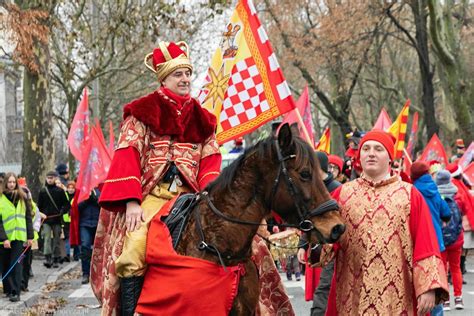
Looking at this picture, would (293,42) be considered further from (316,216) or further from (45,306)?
(316,216)

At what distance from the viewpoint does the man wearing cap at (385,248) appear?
248 inches

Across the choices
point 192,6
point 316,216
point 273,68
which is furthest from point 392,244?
point 192,6

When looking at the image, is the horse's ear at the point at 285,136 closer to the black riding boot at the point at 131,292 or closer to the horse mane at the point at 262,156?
the horse mane at the point at 262,156

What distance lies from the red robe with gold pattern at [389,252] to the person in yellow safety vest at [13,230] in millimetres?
8250

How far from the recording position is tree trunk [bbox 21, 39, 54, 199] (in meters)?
23.5

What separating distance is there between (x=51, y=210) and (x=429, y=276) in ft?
48.3

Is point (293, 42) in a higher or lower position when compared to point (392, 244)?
higher

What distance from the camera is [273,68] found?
10.7m

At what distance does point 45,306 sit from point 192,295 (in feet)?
25.7

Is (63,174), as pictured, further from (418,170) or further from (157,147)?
(157,147)

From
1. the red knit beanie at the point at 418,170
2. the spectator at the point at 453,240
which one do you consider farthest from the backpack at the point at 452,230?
the red knit beanie at the point at 418,170

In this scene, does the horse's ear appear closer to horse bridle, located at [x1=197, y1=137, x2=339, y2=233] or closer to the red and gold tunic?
horse bridle, located at [x1=197, y1=137, x2=339, y2=233]

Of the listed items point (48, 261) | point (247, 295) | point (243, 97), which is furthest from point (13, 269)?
point (247, 295)

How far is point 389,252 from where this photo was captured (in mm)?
6406
